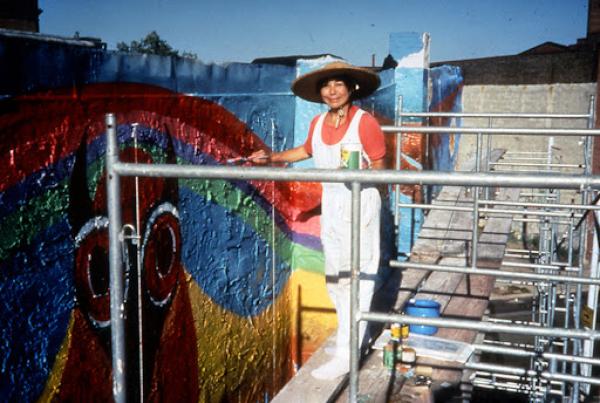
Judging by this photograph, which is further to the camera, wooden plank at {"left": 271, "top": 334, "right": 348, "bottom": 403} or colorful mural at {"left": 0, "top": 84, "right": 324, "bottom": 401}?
wooden plank at {"left": 271, "top": 334, "right": 348, "bottom": 403}

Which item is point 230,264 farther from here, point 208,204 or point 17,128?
point 17,128

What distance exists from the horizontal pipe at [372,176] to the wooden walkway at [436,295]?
176cm

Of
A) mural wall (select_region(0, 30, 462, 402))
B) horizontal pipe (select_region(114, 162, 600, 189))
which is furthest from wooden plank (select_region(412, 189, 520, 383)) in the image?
horizontal pipe (select_region(114, 162, 600, 189))

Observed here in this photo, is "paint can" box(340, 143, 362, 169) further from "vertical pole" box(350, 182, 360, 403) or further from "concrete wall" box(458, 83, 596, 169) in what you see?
"concrete wall" box(458, 83, 596, 169)

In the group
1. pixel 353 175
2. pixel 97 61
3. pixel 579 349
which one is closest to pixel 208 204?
pixel 97 61

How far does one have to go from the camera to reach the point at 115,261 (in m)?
1.99

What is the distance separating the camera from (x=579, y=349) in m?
5.65

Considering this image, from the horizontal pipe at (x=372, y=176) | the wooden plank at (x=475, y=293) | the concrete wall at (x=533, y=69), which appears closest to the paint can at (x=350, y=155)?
the horizontal pipe at (x=372, y=176)

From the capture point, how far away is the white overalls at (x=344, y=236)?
3.32 m

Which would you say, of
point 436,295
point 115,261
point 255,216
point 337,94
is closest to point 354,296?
point 115,261

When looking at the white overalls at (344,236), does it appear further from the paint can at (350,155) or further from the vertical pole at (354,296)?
the vertical pole at (354,296)

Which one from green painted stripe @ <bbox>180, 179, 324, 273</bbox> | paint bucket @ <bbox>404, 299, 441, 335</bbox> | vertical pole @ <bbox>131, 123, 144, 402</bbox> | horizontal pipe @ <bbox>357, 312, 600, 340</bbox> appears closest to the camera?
horizontal pipe @ <bbox>357, 312, 600, 340</bbox>

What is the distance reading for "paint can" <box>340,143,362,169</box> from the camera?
3030 millimetres

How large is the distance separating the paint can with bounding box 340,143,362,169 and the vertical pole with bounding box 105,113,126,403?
1.38m
